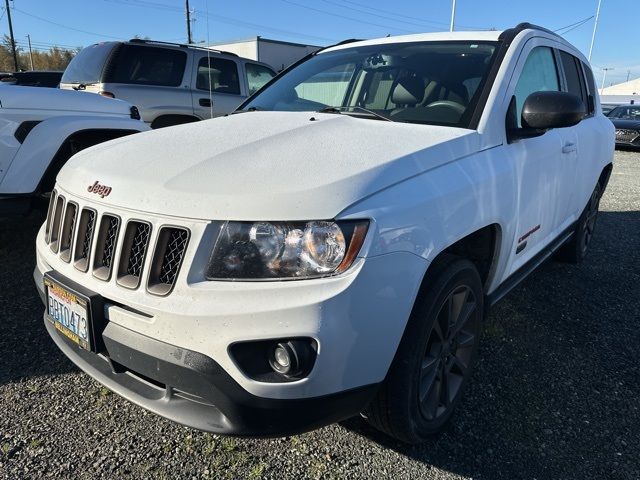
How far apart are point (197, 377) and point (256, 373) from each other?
197 mm

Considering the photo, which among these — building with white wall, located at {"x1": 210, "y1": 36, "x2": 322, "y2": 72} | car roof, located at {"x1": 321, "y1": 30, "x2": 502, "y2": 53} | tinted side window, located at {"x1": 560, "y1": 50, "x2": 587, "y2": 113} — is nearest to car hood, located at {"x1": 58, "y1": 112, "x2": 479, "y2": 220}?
car roof, located at {"x1": 321, "y1": 30, "x2": 502, "y2": 53}

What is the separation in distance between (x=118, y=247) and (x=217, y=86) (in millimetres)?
6521

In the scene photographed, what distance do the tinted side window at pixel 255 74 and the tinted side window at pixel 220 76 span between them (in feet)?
1.01

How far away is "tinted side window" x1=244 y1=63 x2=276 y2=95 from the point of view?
Answer: 837cm

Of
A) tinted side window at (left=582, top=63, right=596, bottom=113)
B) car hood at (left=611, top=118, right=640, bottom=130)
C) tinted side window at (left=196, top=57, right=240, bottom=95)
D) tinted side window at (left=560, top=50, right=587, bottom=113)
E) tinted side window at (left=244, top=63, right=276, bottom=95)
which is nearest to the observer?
tinted side window at (left=560, top=50, right=587, bottom=113)

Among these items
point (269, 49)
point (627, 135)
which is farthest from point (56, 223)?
point (627, 135)

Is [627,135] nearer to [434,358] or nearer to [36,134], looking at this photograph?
[434,358]

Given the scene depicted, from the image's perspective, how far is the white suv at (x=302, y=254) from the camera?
5.32 feet

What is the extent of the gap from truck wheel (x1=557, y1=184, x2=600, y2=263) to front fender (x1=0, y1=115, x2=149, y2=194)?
14.2ft

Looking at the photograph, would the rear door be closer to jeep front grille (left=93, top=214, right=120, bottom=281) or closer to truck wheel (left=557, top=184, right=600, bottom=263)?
truck wheel (left=557, top=184, right=600, bottom=263)

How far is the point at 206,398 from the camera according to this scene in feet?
5.53

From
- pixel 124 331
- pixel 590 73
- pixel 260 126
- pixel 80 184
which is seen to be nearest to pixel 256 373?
pixel 124 331

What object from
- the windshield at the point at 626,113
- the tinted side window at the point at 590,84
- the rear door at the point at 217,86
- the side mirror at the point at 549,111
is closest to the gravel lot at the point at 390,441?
the side mirror at the point at 549,111

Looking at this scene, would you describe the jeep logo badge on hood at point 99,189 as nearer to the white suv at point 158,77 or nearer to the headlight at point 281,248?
the headlight at point 281,248
